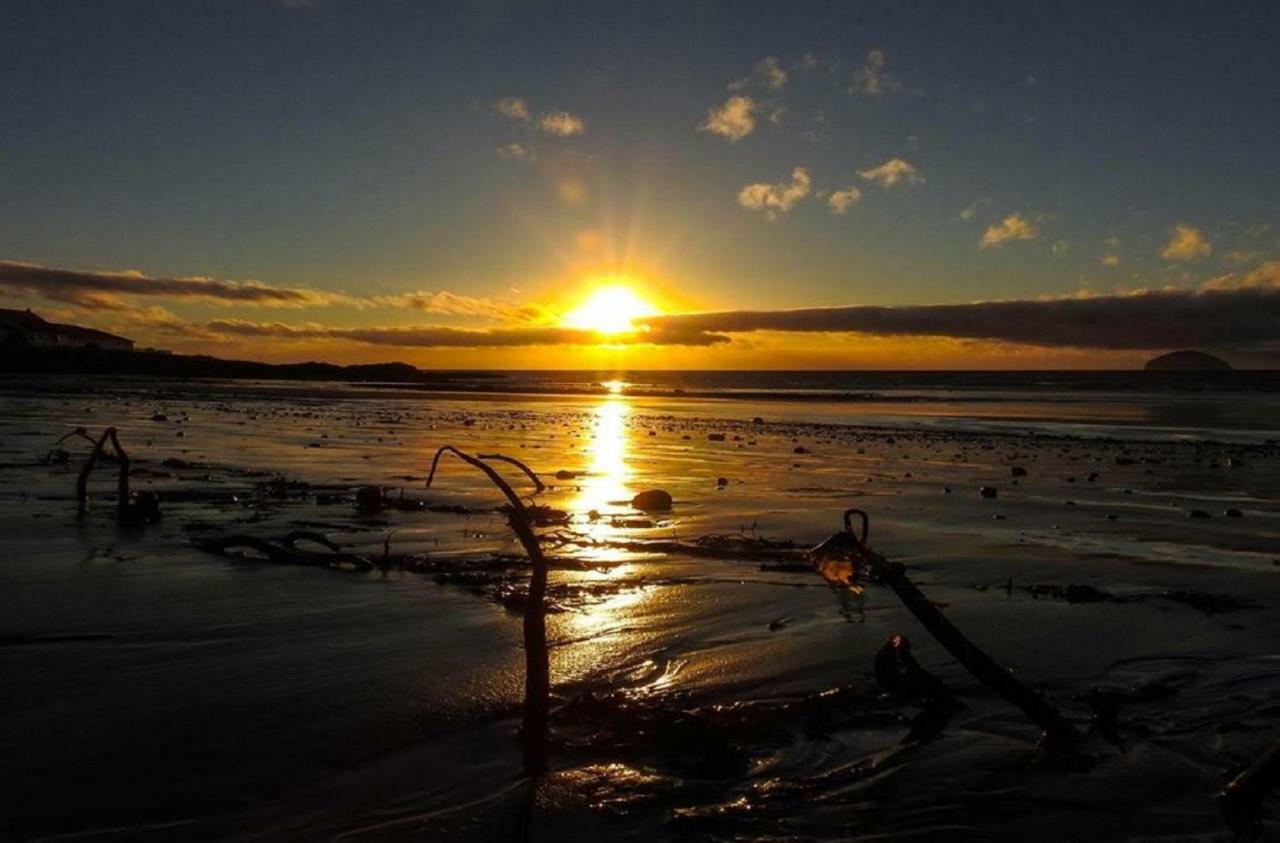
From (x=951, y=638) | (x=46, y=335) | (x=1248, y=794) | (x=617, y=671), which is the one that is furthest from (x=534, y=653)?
(x=46, y=335)

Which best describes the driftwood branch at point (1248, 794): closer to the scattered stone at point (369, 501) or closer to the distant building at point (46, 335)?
the scattered stone at point (369, 501)

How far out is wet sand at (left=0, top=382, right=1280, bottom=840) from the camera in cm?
527

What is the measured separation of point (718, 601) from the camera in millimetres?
10055

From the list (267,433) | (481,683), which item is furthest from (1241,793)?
(267,433)

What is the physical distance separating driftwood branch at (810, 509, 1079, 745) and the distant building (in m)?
120

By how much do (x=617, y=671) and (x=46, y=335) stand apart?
13676cm

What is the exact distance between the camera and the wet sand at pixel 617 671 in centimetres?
527

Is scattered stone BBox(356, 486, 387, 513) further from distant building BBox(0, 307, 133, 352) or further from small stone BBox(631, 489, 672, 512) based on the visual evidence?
distant building BBox(0, 307, 133, 352)

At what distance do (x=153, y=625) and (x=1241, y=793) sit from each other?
8.32 m

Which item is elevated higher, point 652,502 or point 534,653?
point 534,653

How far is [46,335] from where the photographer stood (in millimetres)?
120562

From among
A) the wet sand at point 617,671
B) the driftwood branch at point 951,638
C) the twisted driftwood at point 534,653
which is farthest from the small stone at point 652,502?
the twisted driftwood at point 534,653

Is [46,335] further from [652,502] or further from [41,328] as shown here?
[652,502]

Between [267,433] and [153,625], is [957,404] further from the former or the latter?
[153,625]
